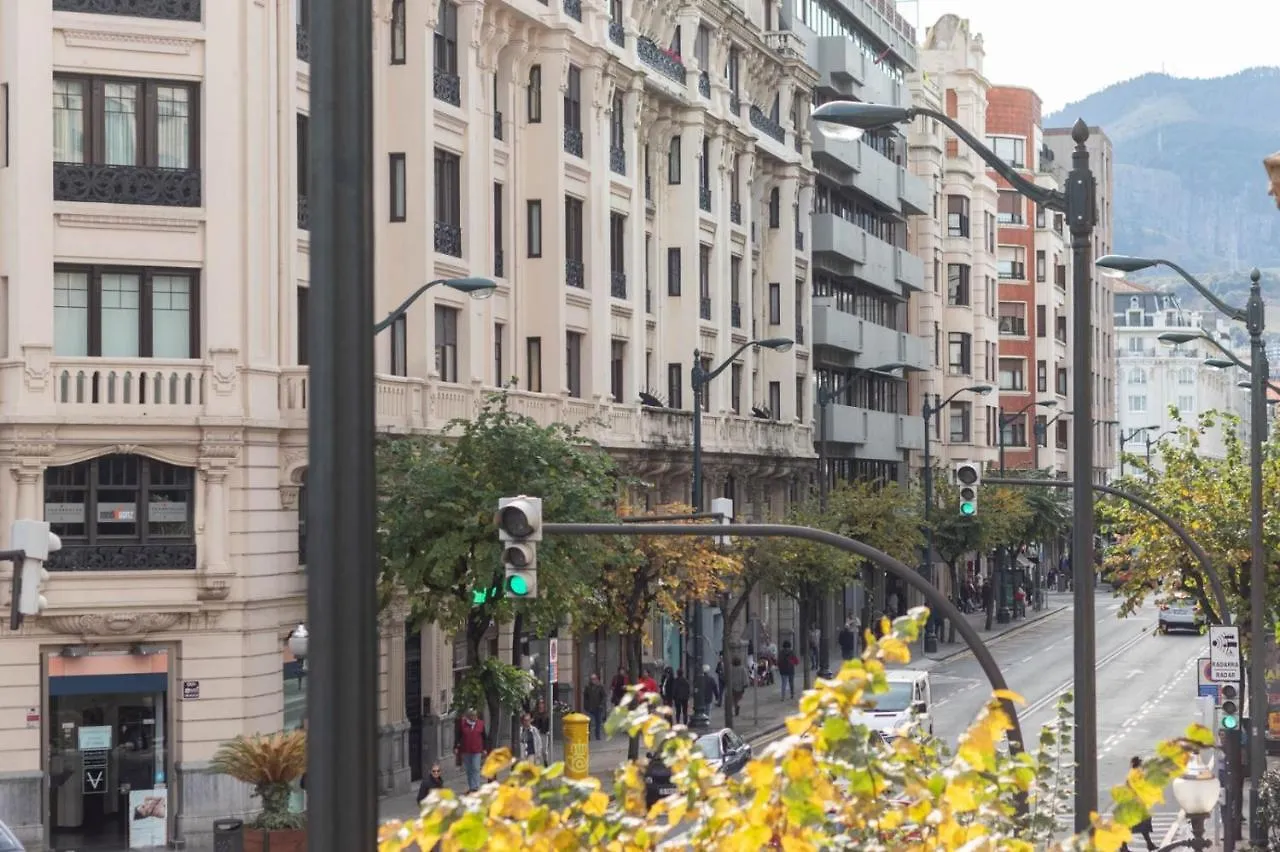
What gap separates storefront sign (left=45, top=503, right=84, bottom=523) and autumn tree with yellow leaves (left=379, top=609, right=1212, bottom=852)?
93.7 ft

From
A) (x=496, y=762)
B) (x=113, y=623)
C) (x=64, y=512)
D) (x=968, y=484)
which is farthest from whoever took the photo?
(x=64, y=512)

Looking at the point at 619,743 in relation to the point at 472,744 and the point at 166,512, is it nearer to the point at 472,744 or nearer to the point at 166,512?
the point at 472,744

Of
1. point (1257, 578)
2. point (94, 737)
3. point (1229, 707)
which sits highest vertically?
point (1257, 578)

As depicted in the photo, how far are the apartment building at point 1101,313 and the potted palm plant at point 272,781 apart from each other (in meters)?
108

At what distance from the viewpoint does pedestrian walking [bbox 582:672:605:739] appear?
4894 cm

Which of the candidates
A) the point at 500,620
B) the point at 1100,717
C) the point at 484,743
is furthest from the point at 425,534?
the point at 1100,717

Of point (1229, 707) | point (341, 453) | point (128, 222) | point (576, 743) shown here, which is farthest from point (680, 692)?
point (341, 453)

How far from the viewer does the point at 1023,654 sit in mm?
74625

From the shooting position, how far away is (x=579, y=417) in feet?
169

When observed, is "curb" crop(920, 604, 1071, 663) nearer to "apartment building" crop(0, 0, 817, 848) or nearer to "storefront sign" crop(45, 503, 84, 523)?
"apartment building" crop(0, 0, 817, 848)

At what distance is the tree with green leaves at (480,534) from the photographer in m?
38.2

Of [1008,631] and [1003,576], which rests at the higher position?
[1003,576]

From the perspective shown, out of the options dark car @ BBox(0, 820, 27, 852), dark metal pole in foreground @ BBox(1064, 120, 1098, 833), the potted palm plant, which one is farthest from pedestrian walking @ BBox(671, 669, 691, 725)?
dark metal pole in foreground @ BBox(1064, 120, 1098, 833)

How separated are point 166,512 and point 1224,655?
1746cm
